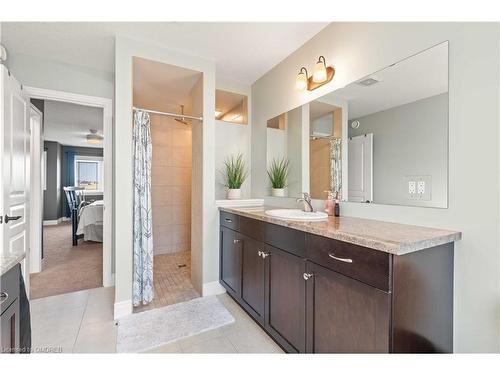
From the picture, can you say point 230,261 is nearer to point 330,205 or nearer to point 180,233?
point 330,205

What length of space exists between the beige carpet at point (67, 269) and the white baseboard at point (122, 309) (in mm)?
829

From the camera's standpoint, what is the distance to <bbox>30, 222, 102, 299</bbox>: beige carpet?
8.47ft

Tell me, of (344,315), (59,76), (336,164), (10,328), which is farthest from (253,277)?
(59,76)

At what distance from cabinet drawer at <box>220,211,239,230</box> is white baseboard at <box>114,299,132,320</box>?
106cm

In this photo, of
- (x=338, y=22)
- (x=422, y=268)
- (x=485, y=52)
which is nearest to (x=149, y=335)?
(x=422, y=268)

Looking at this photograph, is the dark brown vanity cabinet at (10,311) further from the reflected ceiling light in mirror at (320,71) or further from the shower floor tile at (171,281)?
the reflected ceiling light in mirror at (320,71)

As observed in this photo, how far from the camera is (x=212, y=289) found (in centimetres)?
246

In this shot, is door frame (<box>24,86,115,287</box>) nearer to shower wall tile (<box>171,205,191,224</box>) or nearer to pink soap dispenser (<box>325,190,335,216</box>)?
shower wall tile (<box>171,205,191,224</box>)

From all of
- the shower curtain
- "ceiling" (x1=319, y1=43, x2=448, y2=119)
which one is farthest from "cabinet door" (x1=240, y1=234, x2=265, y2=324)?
"ceiling" (x1=319, y1=43, x2=448, y2=119)

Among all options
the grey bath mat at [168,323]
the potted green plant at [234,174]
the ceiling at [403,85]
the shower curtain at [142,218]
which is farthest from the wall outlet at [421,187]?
the shower curtain at [142,218]

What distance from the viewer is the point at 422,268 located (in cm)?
107

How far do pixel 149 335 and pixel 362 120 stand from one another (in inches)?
87.7

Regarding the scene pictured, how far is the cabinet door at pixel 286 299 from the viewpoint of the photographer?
4.66 feet
